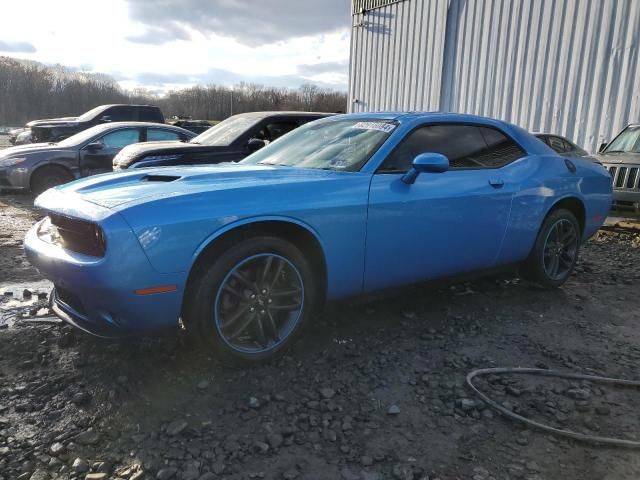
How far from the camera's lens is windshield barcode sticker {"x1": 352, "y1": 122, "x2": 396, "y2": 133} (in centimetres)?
344

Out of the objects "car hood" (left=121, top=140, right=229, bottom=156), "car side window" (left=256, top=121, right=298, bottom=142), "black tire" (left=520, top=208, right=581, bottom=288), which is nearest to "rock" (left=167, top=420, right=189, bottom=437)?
"black tire" (left=520, top=208, right=581, bottom=288)

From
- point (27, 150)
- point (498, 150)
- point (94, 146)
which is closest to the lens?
point (498, 150)

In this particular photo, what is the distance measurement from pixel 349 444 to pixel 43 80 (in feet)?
228

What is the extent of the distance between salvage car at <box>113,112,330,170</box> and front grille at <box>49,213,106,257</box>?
391 cm

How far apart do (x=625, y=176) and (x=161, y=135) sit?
7981 mm

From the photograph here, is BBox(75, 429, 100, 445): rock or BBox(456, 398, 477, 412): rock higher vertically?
BBox(456, 398, 477, 412): rock

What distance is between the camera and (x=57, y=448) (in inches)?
82.8

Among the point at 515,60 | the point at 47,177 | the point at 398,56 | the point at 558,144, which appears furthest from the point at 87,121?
the point at 558,144

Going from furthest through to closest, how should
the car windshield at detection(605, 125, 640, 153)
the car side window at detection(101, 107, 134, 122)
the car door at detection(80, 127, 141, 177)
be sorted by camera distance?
the car side window at detection(101, 107, 134, 122)
the car door at detection(80, 127, 141, 177)
the car windshield at detection(605, 125, 640, 153)

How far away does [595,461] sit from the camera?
6.96 feet

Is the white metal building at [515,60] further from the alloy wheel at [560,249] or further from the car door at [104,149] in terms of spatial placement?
the car door at [104,149]

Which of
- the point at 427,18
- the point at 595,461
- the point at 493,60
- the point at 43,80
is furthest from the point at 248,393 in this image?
the point at 43,80

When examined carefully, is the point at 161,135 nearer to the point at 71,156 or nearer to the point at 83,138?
the point at 83,138

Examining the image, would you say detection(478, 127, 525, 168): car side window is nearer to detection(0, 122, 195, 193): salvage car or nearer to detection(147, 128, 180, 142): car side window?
detection(0, 122, 195, 193): salvage car
